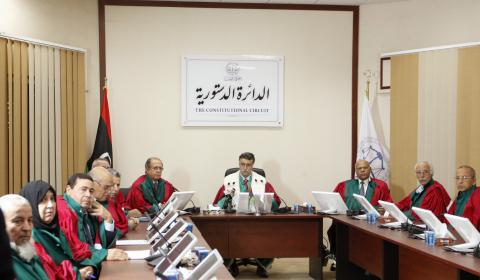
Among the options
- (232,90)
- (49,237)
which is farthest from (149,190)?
(49,237)

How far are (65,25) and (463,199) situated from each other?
15.0 ft

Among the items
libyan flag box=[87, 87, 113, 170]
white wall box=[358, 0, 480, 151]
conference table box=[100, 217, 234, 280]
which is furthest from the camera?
libyan flag box=[87, 87, 113, 170]

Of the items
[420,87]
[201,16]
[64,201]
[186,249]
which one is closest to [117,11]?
[201,16]

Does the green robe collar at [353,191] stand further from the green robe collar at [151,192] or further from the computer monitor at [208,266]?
the computer monitor at [208,266]

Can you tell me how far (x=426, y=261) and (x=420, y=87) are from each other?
2.96 m

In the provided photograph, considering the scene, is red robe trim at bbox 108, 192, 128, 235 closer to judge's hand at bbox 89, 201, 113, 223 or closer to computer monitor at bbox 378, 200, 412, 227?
judge's hand at bbox 89, 201, 113, 223

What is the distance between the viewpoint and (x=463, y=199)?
6012 mm

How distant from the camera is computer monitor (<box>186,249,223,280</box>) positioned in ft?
8.46

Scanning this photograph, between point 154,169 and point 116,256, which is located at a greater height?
point 154,169

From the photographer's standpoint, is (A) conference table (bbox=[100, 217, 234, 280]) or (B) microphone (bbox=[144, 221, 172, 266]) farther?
(B) microphone (bbox=[144, 221, 172, 266])

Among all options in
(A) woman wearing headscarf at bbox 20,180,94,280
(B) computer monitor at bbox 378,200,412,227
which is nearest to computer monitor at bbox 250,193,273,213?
(B) computer monitor at bbox 378,200,412,227

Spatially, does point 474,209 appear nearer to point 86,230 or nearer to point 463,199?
point 463,199

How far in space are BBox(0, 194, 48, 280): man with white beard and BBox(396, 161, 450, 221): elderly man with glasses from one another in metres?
4.51

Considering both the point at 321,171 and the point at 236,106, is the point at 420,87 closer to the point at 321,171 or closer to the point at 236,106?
the point at 321,171
